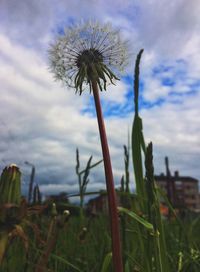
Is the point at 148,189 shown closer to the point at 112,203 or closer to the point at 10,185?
the point at 112,203

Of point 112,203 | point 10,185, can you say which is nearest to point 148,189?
point 112,203

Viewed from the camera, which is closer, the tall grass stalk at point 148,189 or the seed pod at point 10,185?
the seed pod at point 10,185

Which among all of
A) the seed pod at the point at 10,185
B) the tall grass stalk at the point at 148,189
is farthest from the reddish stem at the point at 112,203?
the seed pod at the point at 10,185

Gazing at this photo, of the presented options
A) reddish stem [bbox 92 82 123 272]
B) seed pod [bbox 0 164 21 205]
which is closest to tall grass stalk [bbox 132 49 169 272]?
reddish stem [bbox 92 82 123 272]

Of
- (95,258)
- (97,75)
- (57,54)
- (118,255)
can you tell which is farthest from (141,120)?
(95,258)

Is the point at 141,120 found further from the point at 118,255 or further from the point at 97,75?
the point at 118,255

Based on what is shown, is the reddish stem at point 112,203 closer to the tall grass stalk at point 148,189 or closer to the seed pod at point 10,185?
the tall grass stalk at point 148,189

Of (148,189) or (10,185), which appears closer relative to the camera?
(10,185)

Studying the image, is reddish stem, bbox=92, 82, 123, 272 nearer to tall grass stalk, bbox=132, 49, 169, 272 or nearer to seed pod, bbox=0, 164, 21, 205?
tall grass stalk, bbox=132, 49, 169, 272

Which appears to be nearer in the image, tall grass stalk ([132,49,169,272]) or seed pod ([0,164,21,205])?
seed pod ([0,164,21,205])
